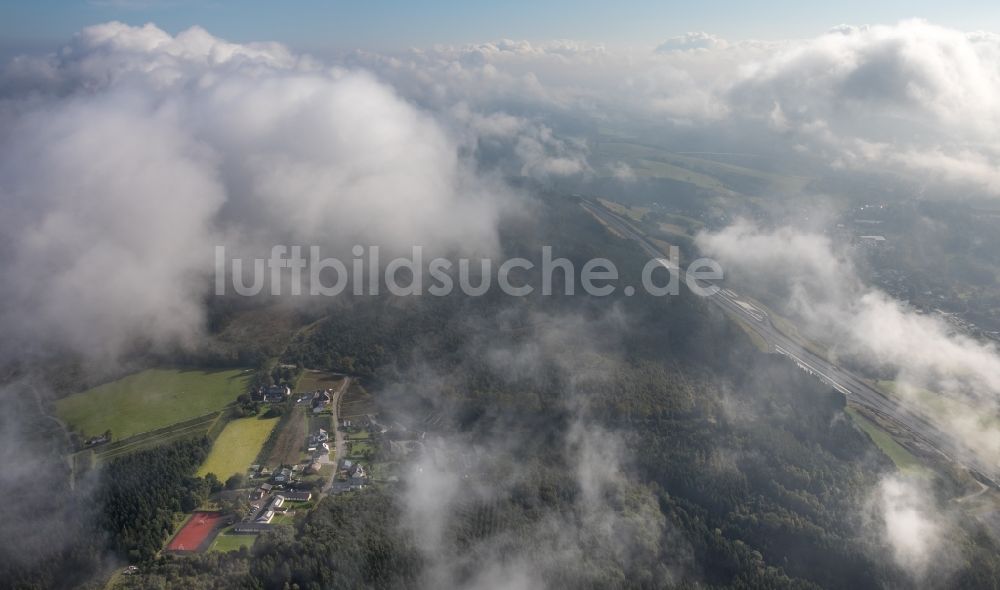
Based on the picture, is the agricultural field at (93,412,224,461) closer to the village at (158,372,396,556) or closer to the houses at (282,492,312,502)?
Result: the village at (158,372,396,556)

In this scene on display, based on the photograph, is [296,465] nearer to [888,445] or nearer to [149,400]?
[149,400]

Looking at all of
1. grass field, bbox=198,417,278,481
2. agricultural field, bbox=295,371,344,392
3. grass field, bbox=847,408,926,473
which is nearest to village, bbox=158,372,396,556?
agricultural field, bbox=295,371,344,392

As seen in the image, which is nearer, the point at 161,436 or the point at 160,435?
the point at 161,436

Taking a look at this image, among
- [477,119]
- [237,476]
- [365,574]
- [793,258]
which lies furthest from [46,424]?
[477,119]

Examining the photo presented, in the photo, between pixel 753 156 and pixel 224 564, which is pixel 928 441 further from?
pixel 753 156

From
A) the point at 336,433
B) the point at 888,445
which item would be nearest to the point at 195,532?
the point at 336,433

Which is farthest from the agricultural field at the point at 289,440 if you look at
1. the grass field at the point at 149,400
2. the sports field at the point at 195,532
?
the grass field at the point at 149,400

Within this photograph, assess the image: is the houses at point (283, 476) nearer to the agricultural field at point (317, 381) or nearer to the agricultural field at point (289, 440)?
the agricultural field at point (289, 440)
